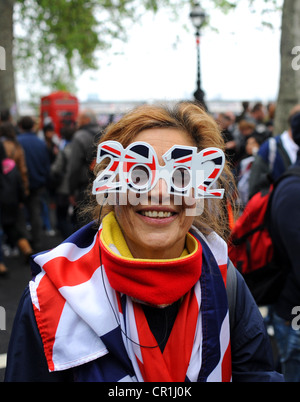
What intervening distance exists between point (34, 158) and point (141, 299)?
539 cm

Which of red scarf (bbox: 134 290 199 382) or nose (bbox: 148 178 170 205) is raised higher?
nose (bbox: 148 178 170 205)

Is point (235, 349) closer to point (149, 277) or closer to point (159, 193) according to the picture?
point (149, 277)

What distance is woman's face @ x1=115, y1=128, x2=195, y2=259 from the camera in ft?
4.71

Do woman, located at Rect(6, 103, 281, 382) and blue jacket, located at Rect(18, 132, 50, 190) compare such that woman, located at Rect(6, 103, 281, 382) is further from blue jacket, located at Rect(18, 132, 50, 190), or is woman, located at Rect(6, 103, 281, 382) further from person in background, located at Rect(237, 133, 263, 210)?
blue jacket, located at Rect(18, 132, 50, 190)

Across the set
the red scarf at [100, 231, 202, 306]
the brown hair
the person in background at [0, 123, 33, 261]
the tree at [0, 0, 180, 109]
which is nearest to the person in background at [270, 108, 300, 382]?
the brown hair

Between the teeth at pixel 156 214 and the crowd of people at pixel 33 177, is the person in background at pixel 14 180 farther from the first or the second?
the teeth at pixel 156 214

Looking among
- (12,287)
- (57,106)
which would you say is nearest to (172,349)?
(12,287)

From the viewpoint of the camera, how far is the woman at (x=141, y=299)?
1358 mm

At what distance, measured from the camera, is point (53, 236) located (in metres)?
8.02

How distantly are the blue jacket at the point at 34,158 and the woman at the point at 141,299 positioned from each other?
5.08 m

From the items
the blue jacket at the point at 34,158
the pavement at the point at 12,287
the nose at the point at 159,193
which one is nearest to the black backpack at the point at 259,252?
the nose at the point at 159,193

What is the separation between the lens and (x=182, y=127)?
1.58 meters

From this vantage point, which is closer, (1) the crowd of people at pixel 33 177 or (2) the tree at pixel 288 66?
(1) the crowd of people at pixel 33 177

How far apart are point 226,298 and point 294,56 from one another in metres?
5.87
